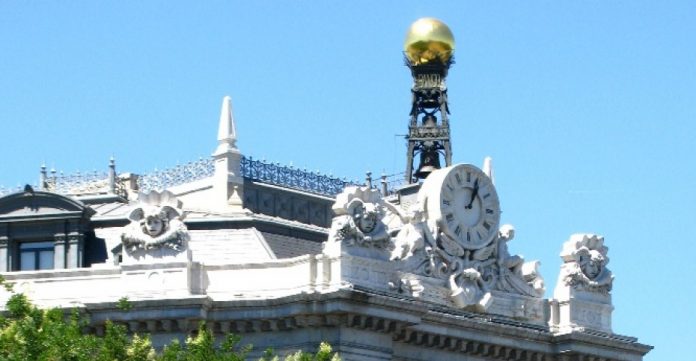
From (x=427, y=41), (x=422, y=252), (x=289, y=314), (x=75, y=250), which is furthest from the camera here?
(x=427, y=41)

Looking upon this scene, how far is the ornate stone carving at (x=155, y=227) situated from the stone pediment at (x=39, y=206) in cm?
629

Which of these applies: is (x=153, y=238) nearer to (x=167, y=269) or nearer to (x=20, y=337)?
(x=167, y=269)

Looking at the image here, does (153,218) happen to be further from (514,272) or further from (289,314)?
(514,272)

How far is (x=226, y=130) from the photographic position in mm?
118375

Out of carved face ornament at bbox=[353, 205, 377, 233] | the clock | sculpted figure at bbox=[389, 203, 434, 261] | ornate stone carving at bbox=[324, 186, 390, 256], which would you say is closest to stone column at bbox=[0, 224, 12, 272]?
ornate stone carving at bbox=[324, 186, 390, 256]

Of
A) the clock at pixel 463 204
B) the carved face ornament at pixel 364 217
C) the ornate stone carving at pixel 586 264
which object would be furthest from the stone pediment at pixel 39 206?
the ornate stone carving at pixel 586 264

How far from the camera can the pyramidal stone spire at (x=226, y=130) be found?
11794 cm

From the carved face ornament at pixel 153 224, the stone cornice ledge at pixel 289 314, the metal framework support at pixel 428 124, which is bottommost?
the stone cornice ledge at pixel 289 314

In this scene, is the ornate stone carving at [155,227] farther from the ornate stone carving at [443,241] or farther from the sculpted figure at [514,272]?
the sculpted figure at [514,272]

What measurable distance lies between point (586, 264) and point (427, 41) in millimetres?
22243

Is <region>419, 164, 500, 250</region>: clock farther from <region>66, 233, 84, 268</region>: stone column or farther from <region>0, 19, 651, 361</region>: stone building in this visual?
<region>66, 233, 84, 268</region>: stone column

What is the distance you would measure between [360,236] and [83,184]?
661 inches

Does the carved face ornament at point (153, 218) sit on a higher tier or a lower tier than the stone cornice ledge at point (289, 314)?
higher

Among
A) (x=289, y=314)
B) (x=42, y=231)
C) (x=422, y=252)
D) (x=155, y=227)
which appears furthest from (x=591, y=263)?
(x=42, y=231)
